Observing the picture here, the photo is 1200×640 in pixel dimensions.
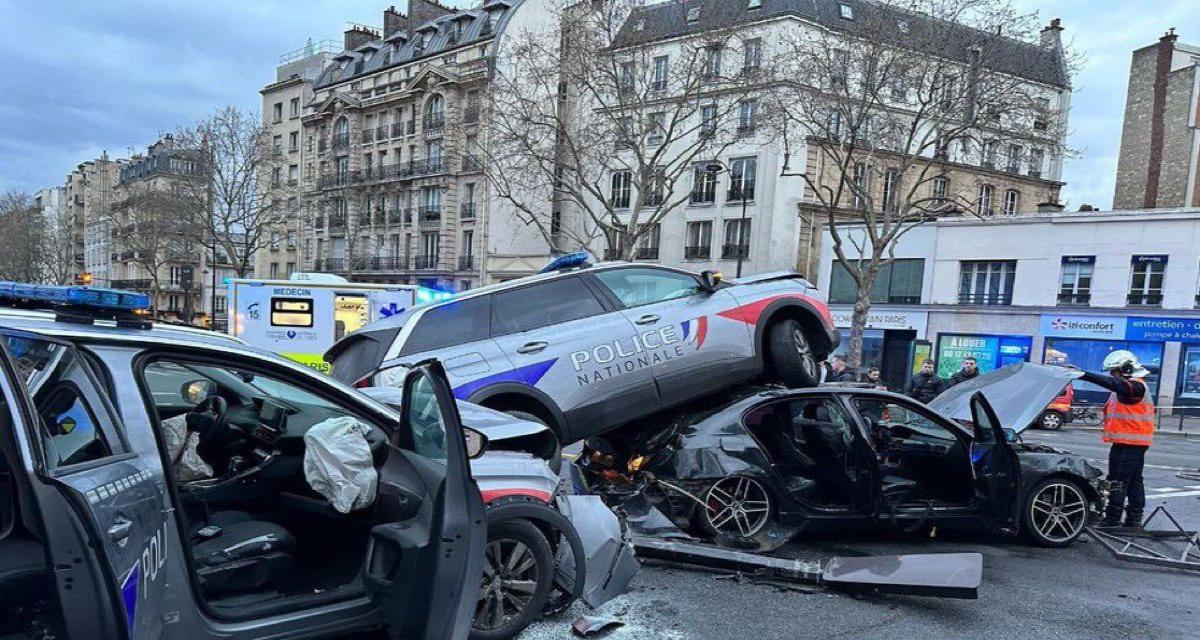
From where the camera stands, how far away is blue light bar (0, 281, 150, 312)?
2.62m

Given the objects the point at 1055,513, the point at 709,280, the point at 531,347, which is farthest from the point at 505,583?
the point at 1055,513

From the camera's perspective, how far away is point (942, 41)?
1722cm

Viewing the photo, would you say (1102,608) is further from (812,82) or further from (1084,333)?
(1084,333)

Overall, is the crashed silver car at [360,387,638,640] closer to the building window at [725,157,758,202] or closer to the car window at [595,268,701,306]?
the car window at [595,268,701,306]

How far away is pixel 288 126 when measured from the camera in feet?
177

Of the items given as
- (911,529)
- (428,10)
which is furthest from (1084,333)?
(428,10)

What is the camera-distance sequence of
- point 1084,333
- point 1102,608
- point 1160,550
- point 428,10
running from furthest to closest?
point 428,10, point 1084,333, point 1160,550, point 1102,608

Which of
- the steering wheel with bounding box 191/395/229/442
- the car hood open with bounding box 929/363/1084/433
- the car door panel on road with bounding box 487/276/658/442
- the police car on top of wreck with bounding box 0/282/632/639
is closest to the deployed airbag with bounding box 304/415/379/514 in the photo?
the police car on top of wreck with bounding box 0/282/632/639

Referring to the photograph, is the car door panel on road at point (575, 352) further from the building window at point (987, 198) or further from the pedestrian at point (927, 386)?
the building window at point (987, 198)

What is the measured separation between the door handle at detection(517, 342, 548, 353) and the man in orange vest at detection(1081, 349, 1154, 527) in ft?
16.2

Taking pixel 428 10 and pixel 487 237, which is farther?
pixel 428 10

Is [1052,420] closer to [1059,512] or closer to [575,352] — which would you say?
[1059,512]

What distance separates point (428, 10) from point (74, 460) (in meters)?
53.6

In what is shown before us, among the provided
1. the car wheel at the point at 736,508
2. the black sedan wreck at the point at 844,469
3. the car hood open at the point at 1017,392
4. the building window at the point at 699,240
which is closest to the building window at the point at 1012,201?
the building window at the point at 699,240
